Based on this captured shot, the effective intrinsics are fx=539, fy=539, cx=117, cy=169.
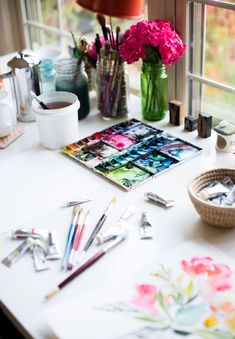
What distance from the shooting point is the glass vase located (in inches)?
55.7

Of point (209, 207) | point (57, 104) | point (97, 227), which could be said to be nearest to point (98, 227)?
point (97, 227)

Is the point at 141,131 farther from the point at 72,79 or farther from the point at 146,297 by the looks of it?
the point at 146,297

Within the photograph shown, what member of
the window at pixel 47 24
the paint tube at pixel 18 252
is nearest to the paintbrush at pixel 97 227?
the paint tube at pixel 18 252

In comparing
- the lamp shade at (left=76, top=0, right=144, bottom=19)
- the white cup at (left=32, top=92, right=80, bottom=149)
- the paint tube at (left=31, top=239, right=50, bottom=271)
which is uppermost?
the lamp shade at (left=76, top=0, right=144, bottom=19)

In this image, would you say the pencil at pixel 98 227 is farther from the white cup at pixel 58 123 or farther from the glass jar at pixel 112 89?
the glass jar at pixel 112 89

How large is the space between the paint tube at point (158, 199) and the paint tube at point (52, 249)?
0.74 feet

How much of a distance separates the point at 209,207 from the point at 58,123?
19.7 inches

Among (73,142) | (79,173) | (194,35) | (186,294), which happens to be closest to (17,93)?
(73,142)

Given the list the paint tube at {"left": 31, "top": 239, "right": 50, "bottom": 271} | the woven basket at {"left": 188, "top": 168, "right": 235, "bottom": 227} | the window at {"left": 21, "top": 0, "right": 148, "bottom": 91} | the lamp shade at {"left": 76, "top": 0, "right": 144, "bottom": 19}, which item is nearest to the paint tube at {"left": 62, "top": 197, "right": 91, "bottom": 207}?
the paint tube at {"left": 31, "top": 239, "right": 50, "bottom": 271}

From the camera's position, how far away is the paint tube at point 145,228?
1056mm

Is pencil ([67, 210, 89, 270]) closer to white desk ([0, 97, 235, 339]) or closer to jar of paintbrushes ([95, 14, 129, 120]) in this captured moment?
white desk ([0, 97, 235, 339])

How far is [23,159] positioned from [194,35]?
578 millimetres

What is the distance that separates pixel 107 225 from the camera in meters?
1.10

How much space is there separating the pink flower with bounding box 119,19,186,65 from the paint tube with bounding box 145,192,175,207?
380 millimetres
